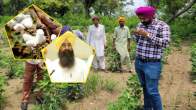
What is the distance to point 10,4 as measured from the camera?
45.7 m

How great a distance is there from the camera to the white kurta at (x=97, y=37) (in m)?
11.4

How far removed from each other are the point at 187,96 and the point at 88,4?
30750 mm

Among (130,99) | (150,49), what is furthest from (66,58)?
(150,49)

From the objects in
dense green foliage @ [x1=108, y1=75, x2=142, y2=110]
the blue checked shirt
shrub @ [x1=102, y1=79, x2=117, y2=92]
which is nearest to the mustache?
dense green foliage @ [x1=108, y1=75, x2=142, y2=110]

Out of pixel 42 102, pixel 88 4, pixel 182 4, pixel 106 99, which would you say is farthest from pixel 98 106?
pixel 88 4

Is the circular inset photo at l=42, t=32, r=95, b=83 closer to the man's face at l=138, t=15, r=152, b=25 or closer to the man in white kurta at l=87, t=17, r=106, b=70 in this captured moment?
the man's face at l=138, t=15, r=152, b=25

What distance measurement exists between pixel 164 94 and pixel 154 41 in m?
2.93

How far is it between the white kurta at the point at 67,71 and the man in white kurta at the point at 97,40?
4.09m

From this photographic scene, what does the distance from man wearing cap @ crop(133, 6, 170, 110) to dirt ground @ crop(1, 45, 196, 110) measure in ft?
4.49

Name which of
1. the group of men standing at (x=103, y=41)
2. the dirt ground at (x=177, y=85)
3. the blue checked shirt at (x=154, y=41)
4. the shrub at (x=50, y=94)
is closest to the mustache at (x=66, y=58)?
the shrub at (x=50, y=94)

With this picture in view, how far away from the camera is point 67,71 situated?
7004mm

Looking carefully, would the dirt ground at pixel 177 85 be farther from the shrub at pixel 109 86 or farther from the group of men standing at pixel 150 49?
the group of men standing at pixel 150 49

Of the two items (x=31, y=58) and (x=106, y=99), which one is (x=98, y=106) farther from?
(x=31, y=58)

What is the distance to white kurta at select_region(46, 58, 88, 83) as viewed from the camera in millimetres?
6914
